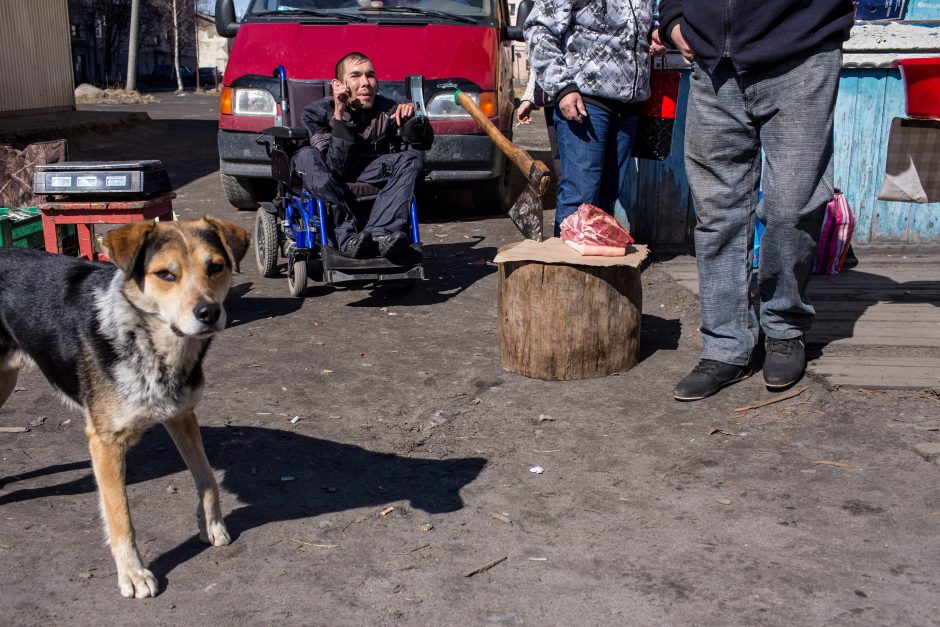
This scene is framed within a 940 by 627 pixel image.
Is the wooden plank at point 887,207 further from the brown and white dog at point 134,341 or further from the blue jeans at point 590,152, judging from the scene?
the brown and white dog at point 134,341

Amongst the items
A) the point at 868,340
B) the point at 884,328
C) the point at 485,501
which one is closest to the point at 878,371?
the point at 868,340

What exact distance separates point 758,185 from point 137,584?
340 cm

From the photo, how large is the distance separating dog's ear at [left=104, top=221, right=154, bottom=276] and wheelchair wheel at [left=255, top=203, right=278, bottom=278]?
433 cm

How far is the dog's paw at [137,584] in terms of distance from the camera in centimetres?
310

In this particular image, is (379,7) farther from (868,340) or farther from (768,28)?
(868,340)

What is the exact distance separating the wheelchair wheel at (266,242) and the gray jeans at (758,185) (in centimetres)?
384

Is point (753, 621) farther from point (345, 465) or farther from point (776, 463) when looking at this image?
point (345, 465)

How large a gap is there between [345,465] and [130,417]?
1207 millimetres

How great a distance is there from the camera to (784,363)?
4.75m

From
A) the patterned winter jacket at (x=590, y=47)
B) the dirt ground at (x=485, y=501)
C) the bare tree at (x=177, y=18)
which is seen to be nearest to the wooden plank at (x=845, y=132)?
the patterned winter jacket at (x=590, y=47)

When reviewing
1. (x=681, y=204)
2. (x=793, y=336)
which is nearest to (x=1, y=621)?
(x=793, y=336)

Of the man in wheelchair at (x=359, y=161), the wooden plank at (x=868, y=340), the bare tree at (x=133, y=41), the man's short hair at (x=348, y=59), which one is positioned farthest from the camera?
the bare tree at (x=133, y=41)

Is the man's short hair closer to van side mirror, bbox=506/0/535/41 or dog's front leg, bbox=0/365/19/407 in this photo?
van side mirror, bbox=506/0/535/41

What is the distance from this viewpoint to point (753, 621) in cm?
287
